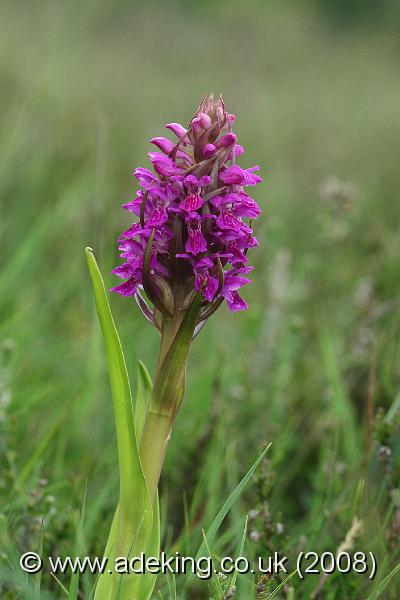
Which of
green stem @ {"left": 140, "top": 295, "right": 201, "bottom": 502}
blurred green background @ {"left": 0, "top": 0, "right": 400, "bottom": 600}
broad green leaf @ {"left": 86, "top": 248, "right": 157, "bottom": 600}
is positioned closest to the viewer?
broad green leaf @ {"left": 86, "top": 248, "right": 157, "bottom": 600}

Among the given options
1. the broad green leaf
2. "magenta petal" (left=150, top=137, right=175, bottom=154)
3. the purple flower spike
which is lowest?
the broad green leaf

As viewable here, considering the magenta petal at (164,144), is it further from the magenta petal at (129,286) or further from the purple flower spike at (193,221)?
the magenta petal at (129,286)

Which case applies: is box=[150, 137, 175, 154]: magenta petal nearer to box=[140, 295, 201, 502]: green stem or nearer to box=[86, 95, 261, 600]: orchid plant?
box=[86, 95, 261, 600]: orchid plant

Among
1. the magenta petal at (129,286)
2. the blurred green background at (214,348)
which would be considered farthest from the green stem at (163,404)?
the blurred green background at (214,348)

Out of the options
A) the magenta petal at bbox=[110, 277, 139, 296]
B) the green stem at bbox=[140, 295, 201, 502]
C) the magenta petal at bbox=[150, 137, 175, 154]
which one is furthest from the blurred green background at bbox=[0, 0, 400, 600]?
the magenta petal at bbox=[150, 137, 175, 154]

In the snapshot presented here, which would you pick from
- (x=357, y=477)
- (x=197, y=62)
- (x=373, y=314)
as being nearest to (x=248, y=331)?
(x=373, y=314)

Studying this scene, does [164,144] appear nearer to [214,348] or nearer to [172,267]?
[172,267]

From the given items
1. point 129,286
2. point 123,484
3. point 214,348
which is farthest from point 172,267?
point 214,348

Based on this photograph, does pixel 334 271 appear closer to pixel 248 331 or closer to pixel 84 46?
pixel 248 331
